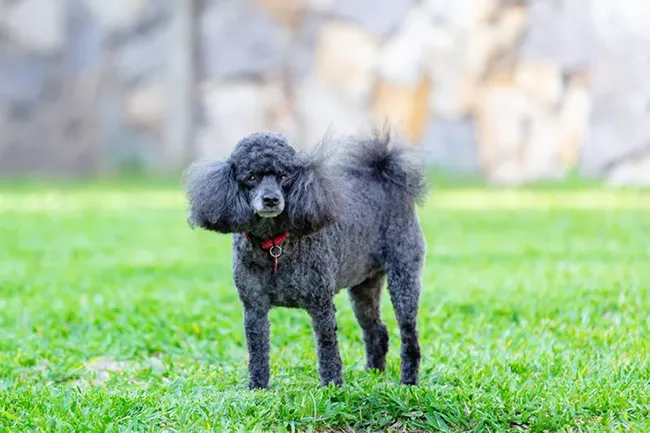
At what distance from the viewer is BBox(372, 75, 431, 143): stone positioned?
50.8 feet

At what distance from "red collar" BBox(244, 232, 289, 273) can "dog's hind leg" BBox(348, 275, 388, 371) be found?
77cm

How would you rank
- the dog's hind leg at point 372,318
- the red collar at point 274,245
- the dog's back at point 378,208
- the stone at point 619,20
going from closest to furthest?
the red collar at point 274,245 → the dog's back at point 378,208 → the dog's hind leg at point 372,318 → the stone at point 619,20

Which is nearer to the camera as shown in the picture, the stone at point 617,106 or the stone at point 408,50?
the stone at point 617,106

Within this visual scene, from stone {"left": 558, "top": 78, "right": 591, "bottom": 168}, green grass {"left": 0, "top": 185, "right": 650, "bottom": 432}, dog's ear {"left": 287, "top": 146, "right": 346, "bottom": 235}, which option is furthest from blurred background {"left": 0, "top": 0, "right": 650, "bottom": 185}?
dog's ear {"left": 287, "top": 146, "right": 346, "bottom": 235}

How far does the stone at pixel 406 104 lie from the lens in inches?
610

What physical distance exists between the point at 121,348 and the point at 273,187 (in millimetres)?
2001

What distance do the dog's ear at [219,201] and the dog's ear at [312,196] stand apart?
0.20 metres

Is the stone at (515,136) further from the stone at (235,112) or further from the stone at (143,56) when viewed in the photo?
the stone at (143,56)

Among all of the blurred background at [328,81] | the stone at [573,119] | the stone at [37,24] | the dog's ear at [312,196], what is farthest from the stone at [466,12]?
the dog's ear at [312,196]

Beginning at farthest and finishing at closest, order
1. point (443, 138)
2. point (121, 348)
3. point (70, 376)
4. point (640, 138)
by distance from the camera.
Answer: point (443, 138) → point (640, 138) → point (121, 348) → point (70, 376)

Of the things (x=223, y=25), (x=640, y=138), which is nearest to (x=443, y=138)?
(x=640, y=138)

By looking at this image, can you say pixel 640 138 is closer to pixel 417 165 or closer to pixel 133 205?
pixel 133 205

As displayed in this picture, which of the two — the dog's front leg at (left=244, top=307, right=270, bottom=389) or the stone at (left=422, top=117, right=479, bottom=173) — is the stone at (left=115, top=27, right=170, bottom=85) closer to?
the stone at (left=422, top=117, right=479, bottom=173)

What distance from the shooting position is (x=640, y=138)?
14.6 m
